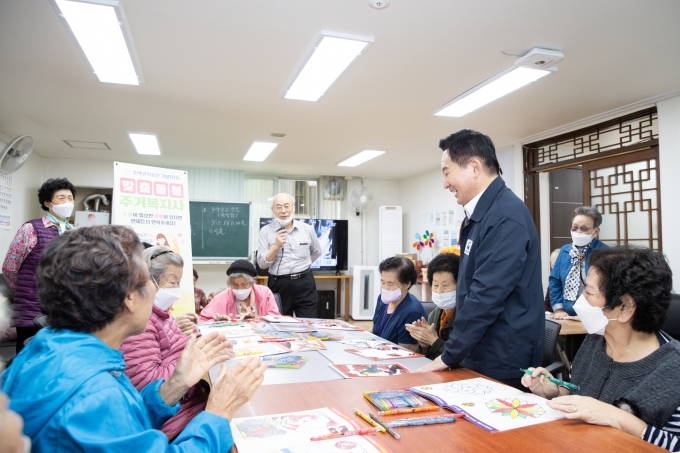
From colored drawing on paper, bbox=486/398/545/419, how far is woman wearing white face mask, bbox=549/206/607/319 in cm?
243

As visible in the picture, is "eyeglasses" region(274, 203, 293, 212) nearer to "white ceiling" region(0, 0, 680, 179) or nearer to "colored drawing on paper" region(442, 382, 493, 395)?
"white ceiling" region(0, 0, 680, 179)

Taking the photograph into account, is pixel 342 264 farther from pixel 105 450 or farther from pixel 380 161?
pixel 105 450

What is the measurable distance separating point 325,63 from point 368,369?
90.5 inches

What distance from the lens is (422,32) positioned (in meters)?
2.70

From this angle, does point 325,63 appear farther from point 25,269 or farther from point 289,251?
point 25,269

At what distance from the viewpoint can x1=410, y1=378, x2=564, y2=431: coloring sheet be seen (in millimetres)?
1094

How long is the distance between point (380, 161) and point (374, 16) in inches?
166

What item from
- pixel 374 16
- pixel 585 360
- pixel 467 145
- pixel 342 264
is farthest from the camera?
pixel 342 264

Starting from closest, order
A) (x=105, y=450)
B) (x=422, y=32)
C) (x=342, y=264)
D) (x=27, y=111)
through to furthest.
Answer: (x=105, y=450) → (x=422, y=32) → (x=27, y=111) → (x=342, y=264)

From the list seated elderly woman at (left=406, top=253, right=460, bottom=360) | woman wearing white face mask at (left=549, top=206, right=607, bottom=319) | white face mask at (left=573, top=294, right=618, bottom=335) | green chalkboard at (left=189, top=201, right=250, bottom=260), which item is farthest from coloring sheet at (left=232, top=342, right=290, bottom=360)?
green chalkboard at (left=189, top=201, right=250, bottom=260)

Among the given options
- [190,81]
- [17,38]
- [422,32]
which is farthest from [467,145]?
[17,38]

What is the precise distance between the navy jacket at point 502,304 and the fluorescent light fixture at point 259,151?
4.35 m

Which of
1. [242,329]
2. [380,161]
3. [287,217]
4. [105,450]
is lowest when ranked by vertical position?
[242,329]

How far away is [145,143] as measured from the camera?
563 centimetres
